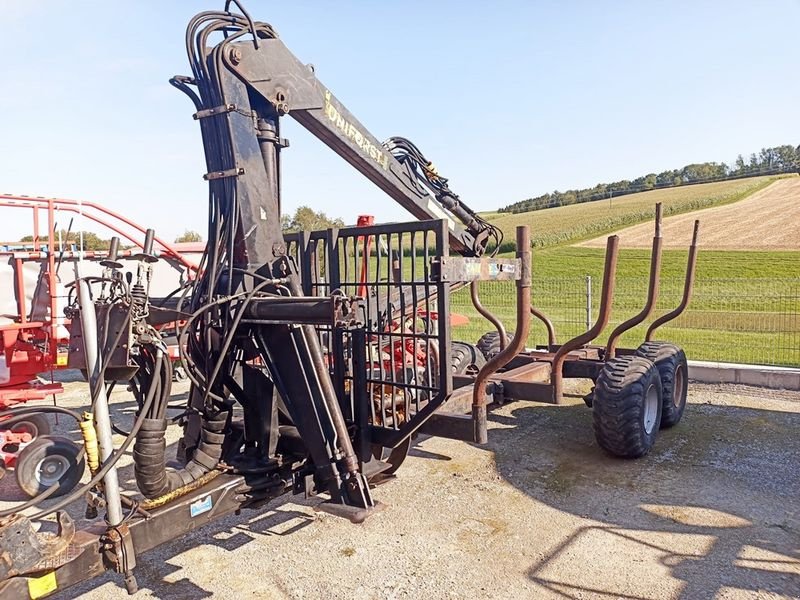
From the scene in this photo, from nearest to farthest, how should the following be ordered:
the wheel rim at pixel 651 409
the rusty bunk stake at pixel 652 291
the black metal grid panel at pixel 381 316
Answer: the black metal grid panel at pixel 381 316 < the wheel rim at pixel 651 409 < the rusty bunk stake at pixel 652 291

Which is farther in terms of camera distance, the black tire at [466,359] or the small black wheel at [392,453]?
the black tire at [466,359]

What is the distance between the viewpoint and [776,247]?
27188 mm

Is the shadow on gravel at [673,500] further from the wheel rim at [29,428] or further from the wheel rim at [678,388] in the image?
the wheel rim at [29,428]

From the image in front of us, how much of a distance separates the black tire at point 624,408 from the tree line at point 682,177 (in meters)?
60.7

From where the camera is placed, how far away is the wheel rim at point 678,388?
6570 mm

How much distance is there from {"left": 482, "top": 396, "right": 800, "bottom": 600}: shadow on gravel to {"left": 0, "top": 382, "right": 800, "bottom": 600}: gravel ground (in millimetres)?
13

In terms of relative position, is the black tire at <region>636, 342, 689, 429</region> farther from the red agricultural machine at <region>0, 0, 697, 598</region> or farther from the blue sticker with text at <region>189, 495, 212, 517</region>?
the blue sticker with text at <region>189, 495, 212, 517</region>

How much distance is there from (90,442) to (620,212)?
4844 cm

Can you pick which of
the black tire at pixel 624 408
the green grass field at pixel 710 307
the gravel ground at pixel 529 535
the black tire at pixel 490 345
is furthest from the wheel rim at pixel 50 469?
the green grass field at pixel 710 307

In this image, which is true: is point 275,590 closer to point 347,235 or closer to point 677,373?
point 347,235

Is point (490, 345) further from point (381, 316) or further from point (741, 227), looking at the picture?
point (741, 227)

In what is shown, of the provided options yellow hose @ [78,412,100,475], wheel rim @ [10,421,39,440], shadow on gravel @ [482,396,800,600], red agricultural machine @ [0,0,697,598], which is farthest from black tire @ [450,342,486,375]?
wheel rim @ [10,421,39,440]

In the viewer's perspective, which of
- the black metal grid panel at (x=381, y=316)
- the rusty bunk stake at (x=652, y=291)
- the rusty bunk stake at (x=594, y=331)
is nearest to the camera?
the black metal grid panel at (x=381, y=316)

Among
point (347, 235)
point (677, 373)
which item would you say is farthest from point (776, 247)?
point (347, 235)
